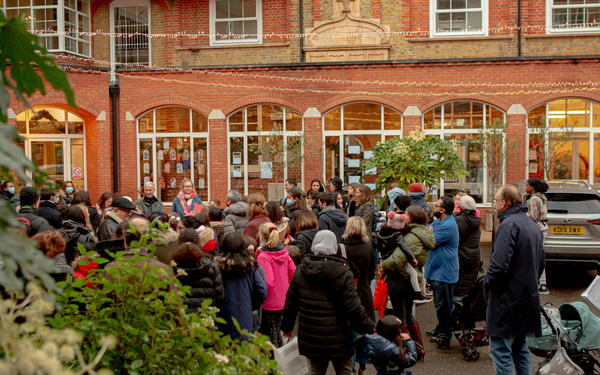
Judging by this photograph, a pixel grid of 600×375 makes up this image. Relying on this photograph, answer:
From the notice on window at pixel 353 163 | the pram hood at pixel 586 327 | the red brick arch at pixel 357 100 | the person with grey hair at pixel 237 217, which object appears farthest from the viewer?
the notice on window at pixel 353 163

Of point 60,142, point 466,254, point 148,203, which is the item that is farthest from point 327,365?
point 60,142

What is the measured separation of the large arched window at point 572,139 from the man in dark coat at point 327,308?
12.7m

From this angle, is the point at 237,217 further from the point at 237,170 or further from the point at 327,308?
the point at 237,170

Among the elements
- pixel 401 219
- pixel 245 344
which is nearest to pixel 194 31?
pixel 401 219

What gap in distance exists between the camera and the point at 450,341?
641 cm

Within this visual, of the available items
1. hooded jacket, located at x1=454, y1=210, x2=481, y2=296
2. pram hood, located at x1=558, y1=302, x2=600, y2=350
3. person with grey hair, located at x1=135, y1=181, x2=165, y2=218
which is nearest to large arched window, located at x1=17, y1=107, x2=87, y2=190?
person with grey hair, located at x1=135, y1=181, x2=165, y2=218

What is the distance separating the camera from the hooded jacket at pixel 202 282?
441cm

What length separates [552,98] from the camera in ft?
49.2

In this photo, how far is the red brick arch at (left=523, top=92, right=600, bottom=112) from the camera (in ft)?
48.5

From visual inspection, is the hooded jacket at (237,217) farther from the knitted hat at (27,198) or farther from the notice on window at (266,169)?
the notice on window at (266,169)

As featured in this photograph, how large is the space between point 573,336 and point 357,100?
11.5 m

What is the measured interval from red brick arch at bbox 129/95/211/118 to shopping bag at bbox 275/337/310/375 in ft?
40.5

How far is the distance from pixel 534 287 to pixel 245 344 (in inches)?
131

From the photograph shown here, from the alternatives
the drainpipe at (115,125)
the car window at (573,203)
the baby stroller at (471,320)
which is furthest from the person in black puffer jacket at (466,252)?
the drainpipe at (115,125)
